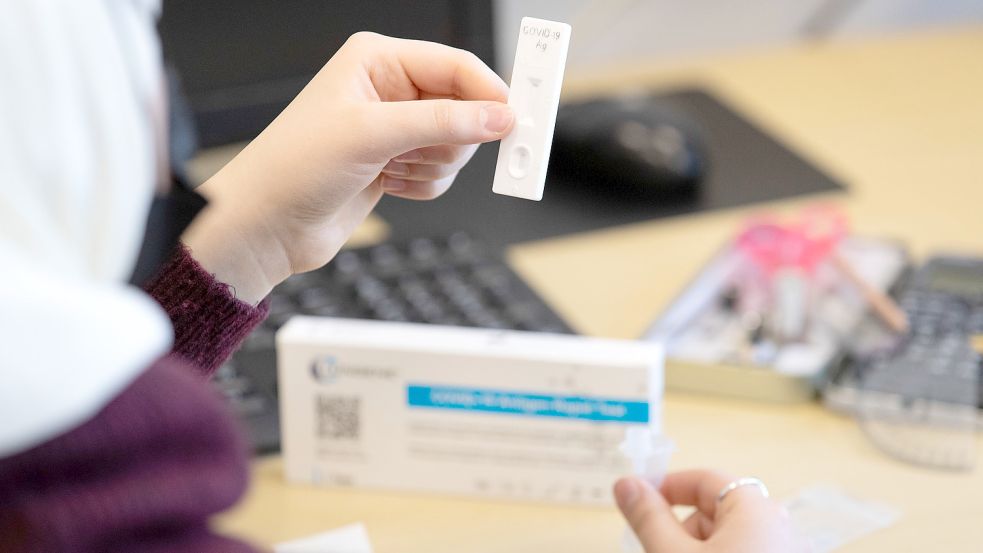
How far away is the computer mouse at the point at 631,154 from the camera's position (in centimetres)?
98

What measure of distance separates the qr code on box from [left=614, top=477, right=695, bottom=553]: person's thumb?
158mm

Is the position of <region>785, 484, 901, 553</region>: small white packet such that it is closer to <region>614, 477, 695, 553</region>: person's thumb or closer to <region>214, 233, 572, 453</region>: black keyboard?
<region>614, 477, 695, 553</region>: person's thumb

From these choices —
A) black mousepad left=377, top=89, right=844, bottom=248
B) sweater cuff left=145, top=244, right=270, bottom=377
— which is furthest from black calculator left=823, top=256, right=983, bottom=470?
sweater cuff left=145, top=244, right=270, bottom=377

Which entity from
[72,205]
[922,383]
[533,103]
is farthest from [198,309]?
[922,383]

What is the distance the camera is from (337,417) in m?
0.64

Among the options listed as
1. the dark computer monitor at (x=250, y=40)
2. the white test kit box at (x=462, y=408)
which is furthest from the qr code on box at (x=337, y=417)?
the dark computer monitor at (x=250, y=40)

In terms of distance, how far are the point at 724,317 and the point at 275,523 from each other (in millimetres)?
343

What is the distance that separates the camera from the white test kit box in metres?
0.61

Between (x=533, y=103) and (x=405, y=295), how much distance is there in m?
0.33

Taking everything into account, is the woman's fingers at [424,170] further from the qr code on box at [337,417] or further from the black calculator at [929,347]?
the black calculator at [929,347]

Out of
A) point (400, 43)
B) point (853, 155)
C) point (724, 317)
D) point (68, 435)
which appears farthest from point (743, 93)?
point (68, 435)

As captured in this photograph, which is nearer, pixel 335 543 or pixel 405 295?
pixel 335 543

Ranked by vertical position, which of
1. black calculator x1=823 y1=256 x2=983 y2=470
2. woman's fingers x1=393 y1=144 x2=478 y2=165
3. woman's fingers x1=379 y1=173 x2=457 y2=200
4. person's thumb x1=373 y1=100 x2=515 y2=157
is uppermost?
person's thumb x1=373 y1=100 x2=515 y2=157

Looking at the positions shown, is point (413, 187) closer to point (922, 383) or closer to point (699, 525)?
point (699, 525)
